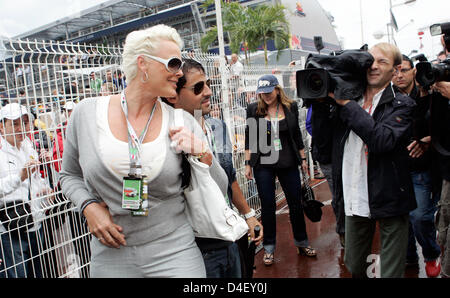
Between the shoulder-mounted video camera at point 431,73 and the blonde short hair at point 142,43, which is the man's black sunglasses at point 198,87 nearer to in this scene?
the blonde short hair at point 142,43

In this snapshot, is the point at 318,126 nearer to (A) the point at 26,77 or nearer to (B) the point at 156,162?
(B) the point at 156,162

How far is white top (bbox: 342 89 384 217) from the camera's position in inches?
102

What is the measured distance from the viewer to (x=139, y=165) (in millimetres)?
1604

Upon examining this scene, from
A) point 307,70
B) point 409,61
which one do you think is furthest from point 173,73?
point 409,61

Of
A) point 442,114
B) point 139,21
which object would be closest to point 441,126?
point 442,114

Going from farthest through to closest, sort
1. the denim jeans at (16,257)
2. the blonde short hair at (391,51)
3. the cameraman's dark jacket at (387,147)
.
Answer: the denim jeans at (16,257)
the blonde short hair at (391,51)
the cameraman's dark jacket at (387,147)

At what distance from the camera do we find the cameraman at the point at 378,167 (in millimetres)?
2443

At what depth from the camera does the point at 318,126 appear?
2.80 metres

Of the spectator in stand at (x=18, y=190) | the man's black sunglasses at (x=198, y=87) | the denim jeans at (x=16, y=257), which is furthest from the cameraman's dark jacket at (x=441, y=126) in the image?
the denim jeans at (x=16, y=257)

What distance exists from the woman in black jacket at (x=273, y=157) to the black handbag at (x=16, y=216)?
2373 millimetres

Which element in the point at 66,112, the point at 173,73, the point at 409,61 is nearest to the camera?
the point at 173,73

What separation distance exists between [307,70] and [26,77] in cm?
198

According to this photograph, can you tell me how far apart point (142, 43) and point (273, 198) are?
2.86 meters

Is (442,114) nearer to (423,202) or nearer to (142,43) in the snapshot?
(423,202)
